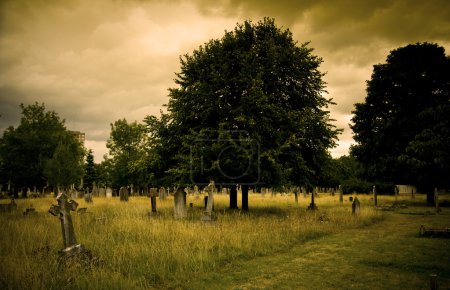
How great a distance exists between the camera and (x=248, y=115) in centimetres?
1630

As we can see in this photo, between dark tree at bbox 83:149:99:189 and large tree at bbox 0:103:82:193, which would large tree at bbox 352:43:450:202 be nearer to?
large tree at bbox 0:103:82:193

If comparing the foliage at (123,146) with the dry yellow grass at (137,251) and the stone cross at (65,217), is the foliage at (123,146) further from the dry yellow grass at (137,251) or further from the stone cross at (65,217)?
the stone cross at (65,217)

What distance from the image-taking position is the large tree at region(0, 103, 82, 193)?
141 feet

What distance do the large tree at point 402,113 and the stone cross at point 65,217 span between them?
25.6 meters

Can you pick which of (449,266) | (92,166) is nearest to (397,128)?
(449,266)

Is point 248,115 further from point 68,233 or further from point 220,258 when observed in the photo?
point 68,233

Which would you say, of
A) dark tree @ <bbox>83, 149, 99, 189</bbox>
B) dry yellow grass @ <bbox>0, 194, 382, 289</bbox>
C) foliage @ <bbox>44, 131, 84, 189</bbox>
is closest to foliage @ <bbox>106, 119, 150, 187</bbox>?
foliage @ <bbox>44, 131, 84, 189</bbox>

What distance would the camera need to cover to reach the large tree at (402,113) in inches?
1030

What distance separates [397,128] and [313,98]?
14.1 m

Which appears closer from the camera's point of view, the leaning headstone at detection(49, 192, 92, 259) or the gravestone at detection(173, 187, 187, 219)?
the leaning headstone at detection(49, 192, 92, 259)

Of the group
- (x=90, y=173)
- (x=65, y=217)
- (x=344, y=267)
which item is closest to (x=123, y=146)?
(x=90, y=173)

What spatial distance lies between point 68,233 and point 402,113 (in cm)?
2937

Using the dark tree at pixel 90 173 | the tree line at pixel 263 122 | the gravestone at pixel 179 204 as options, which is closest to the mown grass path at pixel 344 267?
the tree line at pixel 263 122

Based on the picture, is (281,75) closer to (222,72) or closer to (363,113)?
(222,72)
